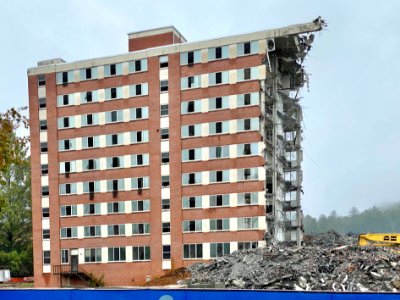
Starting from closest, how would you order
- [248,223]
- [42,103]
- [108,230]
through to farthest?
[248,223], [108,230], [42,103]

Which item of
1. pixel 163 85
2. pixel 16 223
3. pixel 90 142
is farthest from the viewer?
pixel 16 223

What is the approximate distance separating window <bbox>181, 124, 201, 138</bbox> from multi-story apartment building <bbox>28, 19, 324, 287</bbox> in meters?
0.12

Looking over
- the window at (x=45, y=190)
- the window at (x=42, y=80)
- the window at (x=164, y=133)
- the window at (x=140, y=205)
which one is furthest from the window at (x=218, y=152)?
the window at (x=42, y=80)

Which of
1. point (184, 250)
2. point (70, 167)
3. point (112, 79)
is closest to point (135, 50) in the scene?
point (112, 79)

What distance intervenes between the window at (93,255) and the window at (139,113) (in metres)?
17.2

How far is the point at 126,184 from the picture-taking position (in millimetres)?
62500

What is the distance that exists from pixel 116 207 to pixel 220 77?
20703 mm

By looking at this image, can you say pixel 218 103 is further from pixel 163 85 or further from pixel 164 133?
pixel 164 133

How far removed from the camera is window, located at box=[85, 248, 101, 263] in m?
63.2

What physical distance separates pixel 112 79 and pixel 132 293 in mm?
47056

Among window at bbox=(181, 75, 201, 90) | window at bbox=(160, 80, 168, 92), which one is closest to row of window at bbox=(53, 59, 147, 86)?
window at bbox=(160, 80, 168, 92)

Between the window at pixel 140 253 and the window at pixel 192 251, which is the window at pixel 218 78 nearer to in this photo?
the window at pixel 192 251

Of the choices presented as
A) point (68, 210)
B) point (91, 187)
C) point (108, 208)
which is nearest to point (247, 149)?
point (108, 208)

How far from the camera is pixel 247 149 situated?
57.0m
